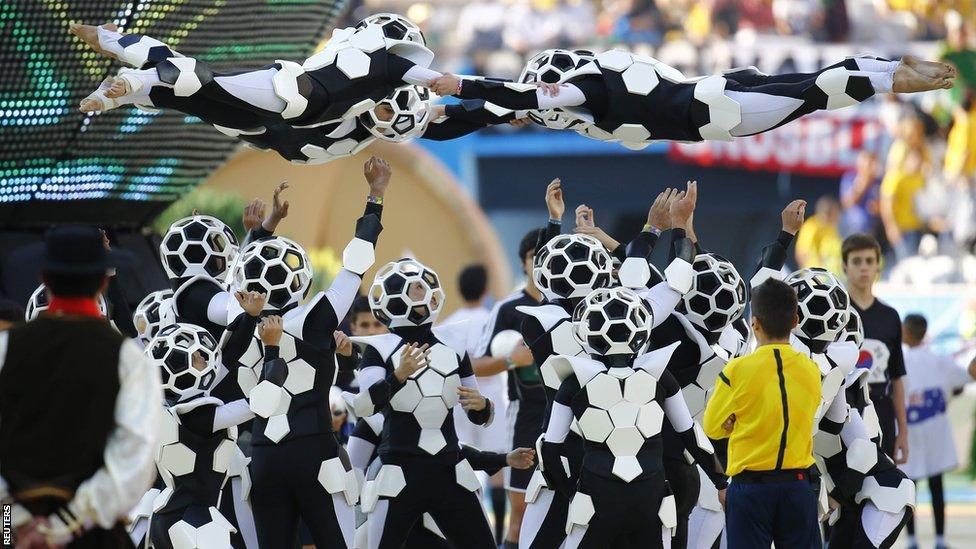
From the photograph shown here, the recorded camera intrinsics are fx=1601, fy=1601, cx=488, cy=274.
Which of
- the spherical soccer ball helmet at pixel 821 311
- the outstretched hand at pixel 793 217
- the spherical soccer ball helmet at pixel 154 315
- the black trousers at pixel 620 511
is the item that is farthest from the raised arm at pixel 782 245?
the spherical soccer ball helmet at pixel 154 315

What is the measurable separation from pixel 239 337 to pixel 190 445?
0.62 m

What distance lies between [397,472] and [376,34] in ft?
6.88

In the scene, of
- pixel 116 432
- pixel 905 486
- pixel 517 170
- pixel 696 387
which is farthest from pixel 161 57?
pixel 517 170

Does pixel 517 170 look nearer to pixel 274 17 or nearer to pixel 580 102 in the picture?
pixel 274 17

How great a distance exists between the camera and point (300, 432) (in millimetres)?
7543

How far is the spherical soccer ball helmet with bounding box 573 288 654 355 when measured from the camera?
700 centimetres

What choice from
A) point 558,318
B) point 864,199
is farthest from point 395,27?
point 864,199

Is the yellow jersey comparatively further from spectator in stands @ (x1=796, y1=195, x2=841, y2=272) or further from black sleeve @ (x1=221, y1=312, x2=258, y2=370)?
spectator in stands @ (x1=796, y1=195, x2=841, y2=272)

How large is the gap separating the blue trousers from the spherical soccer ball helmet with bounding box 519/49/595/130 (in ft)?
6.14

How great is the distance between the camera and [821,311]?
7.80m

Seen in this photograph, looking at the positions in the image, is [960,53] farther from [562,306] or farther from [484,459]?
[484,459]

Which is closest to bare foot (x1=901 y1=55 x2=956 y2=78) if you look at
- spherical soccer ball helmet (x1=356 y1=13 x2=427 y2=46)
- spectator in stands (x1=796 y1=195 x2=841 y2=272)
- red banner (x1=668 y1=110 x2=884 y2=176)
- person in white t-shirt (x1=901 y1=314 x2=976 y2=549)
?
spherical soccer ball helmet (x1=356 y1=13 x2=427 y2=46)

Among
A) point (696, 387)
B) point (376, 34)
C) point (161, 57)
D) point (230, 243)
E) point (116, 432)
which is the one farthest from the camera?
point (230, 243)

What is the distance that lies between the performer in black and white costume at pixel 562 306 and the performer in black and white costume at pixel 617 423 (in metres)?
0.23
